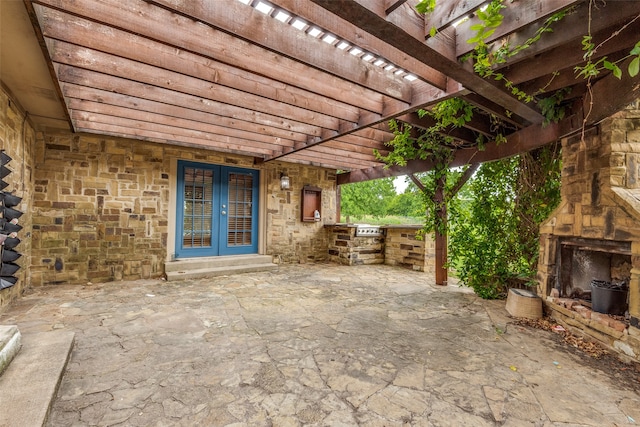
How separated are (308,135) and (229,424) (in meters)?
3.24

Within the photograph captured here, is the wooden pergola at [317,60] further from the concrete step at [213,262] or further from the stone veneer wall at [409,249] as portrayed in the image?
the stone veneer wall at [409,249]

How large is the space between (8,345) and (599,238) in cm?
421

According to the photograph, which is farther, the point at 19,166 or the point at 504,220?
the point at 504,220

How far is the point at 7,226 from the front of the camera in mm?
2646

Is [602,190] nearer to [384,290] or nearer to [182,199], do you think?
[384,290]

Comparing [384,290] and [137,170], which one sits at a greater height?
[137,170]

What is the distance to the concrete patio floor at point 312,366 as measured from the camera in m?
1.47

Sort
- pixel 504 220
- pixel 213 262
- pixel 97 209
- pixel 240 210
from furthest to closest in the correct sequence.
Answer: pixel 240 210, pixel 213 262, pixel 97 209, pixel 504 220

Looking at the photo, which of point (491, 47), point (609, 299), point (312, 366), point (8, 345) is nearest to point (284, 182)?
point (312, 366)

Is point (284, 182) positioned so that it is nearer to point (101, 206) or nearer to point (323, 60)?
point (101, 206)

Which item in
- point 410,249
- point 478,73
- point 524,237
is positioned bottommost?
point 410,249

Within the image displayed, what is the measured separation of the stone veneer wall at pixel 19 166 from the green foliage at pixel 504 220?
5009 millimetres

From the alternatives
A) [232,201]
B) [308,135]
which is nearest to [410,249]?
[308,135]

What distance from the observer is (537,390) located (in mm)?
1687
